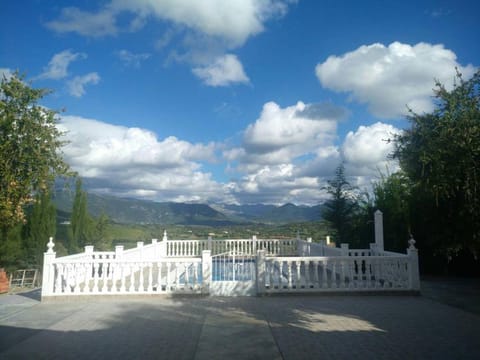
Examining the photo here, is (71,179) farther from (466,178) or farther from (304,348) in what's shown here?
(466,178)

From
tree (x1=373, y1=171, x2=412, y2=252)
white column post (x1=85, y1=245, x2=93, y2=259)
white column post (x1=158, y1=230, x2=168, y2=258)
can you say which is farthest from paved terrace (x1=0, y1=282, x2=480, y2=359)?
white column post (x1=158, y1=230, x2=168, y2=258)

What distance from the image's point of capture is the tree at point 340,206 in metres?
16.1

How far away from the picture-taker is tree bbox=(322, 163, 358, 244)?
1606 centimetres

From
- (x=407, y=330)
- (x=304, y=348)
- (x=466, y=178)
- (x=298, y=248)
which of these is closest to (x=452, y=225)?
(x=466, y=178)

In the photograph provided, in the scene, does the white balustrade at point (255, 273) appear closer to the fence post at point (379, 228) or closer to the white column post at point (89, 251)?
the white column post at point (89, 251)

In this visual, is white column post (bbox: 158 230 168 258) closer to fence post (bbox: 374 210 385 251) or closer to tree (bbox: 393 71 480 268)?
fence post (bbox: 374 210 385 251)

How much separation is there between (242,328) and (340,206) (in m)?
12.3

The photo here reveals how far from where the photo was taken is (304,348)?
14.1ft

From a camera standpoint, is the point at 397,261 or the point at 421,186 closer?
the point at 421,186

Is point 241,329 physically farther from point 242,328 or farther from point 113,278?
point 113,278

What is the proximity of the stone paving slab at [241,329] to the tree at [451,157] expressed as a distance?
1814mm

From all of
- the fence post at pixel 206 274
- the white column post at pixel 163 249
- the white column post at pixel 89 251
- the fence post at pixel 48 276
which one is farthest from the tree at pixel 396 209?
the fence post at pixel 48 276

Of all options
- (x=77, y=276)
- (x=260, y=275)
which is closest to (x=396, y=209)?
(x=260, y=275)

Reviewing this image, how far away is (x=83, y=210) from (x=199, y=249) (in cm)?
536
